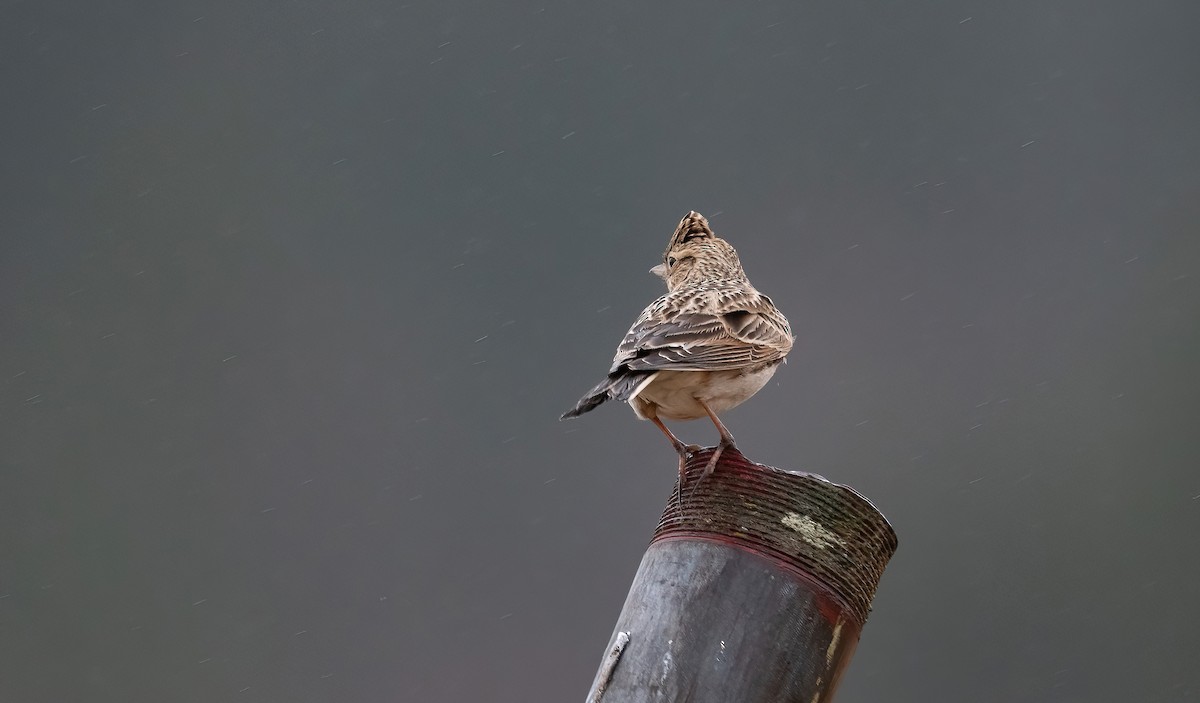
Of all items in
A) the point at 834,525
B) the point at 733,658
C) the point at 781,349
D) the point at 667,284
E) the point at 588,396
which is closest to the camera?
the point at 733,658

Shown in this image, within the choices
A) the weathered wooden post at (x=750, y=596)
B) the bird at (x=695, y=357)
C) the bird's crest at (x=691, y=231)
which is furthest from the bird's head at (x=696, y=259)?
the weathered wooden post at (x=750, y=596)

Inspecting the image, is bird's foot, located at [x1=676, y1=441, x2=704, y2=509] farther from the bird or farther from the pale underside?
the pale underside

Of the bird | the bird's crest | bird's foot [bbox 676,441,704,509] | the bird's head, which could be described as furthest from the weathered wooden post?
the bird's crest

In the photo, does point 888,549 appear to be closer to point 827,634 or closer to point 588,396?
point 827,634

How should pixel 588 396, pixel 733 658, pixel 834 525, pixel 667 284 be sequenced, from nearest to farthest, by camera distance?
pixel 733 658 → pixel 834 525 → pixel 588 396 → pixel 667 284

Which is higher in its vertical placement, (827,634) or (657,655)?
(827,634)

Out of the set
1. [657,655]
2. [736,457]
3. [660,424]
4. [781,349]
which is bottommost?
[657,655]

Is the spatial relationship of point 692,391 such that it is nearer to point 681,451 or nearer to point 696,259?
point 681,451

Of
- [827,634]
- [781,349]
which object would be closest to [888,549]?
[827,634]
